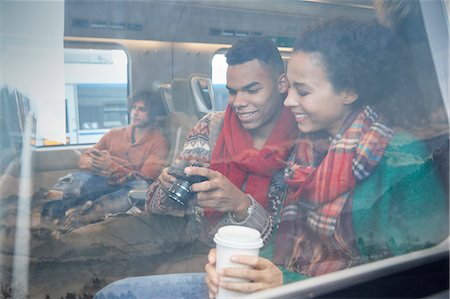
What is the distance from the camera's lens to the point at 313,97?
157 centimetres

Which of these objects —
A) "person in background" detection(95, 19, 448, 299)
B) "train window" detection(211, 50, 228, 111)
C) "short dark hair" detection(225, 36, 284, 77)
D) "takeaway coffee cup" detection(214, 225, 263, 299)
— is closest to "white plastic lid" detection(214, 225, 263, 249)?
"takeaway coffee cup" detection(214, 225, 263, 299)

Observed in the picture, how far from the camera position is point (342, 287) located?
1.49 meters

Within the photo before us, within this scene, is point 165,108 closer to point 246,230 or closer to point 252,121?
point 252,121

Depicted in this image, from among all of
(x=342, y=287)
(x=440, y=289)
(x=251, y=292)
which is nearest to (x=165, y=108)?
(x=251, y=292)

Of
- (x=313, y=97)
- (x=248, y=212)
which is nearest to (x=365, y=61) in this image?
(x=313, y=97)

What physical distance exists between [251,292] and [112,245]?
0.51 metres

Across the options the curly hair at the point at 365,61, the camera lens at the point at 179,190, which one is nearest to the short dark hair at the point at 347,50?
the curly hair at the point at 365,61

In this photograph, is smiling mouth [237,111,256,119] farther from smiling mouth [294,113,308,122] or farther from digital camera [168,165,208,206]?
digital camera [168,165,208,206]

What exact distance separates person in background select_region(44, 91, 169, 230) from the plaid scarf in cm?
52

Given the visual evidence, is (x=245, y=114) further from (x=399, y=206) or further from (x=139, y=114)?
(x=399, y=206)

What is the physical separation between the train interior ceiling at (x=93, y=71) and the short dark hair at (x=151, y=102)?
2 centimetres

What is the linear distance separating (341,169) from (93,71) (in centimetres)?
90

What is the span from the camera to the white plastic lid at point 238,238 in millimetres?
1353

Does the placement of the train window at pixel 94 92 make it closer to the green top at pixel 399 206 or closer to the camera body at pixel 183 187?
the camera body at pixel 183 187
